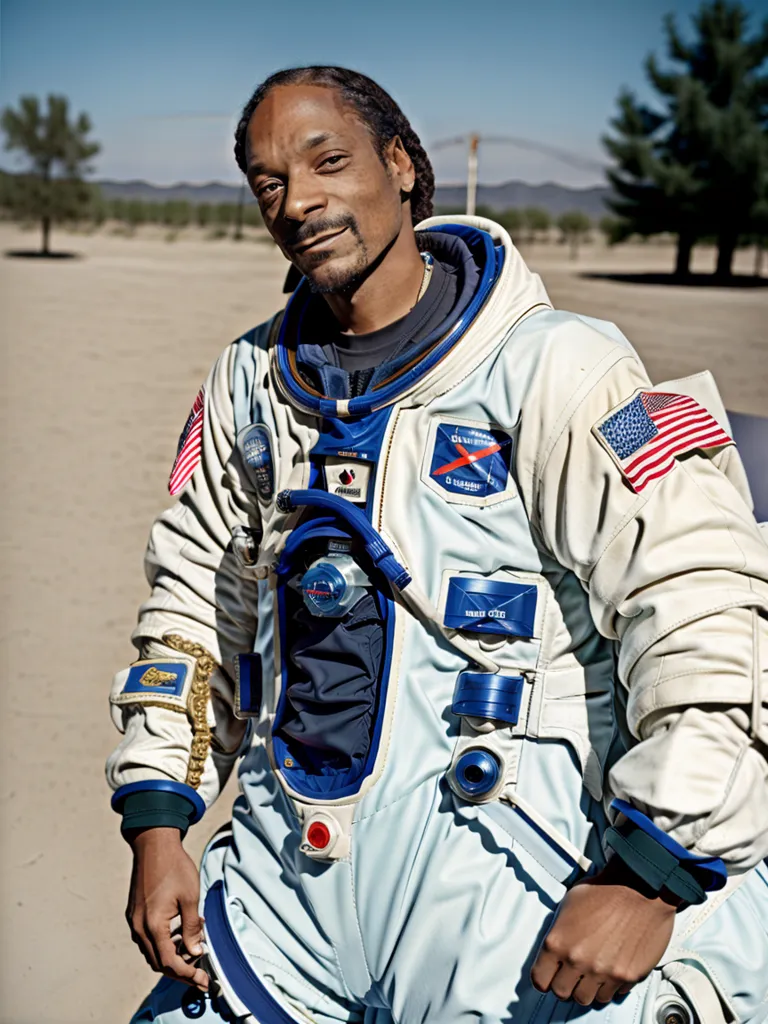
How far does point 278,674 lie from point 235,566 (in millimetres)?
231

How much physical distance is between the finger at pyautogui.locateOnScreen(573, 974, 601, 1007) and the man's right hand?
583mm

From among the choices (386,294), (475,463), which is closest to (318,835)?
(475,463)

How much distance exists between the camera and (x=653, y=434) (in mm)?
1503

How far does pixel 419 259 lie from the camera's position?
1.84 metres

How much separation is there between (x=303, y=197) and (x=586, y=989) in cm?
111

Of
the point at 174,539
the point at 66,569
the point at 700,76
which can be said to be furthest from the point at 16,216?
the point at 174,539

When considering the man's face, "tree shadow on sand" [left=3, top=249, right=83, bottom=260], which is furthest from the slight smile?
"tree shadow on sand" [left=3, top=249, right=83, bottom=260]

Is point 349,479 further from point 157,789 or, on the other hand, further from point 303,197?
point 157,789

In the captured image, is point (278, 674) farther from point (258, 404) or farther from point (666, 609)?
point (666, 609)

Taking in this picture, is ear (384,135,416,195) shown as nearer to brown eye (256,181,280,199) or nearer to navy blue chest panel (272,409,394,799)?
brown eye (256,181,280,199)

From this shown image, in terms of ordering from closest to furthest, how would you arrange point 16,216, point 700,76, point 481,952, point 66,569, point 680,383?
point 481,952, point 680,383, point 66,569, point 700,76, point 16,216

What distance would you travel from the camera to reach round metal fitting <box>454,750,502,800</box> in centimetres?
155

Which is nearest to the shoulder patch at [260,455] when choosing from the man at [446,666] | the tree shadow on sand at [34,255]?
the man at [446,666]

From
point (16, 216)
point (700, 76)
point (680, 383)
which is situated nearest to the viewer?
point (680, 383)
